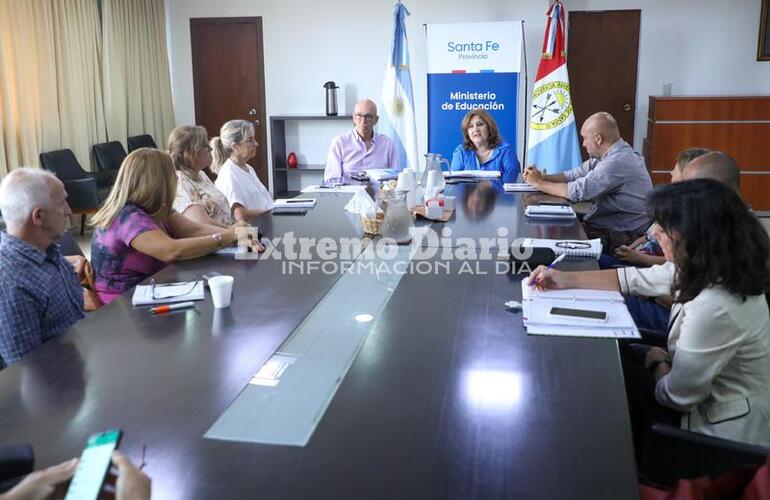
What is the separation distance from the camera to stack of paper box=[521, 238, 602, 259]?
2443 millimetres

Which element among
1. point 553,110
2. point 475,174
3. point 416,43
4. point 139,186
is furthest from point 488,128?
point 416,43

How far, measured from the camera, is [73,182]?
5605 mm

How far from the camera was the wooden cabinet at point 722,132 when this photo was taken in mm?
6602

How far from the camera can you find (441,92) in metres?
6.66

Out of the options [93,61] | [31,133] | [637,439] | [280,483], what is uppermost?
[93,61]

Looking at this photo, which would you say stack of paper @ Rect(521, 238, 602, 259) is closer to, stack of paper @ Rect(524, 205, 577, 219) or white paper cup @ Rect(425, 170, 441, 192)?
stack of paper @ Rect(524, 205, 577, 219)

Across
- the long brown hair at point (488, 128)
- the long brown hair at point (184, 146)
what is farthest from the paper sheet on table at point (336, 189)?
the long brown hair at point (184, 146)

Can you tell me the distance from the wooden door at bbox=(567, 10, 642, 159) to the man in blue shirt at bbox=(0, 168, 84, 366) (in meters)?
6.41

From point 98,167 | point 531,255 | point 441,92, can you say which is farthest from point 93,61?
point 531,255

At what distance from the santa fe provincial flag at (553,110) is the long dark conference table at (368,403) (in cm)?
490

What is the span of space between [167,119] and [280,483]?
7.36m

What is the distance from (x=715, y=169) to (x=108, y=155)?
5676 mm

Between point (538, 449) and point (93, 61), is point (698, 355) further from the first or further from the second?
point (93, 61)

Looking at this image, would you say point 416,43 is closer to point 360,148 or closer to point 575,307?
point 360,148
